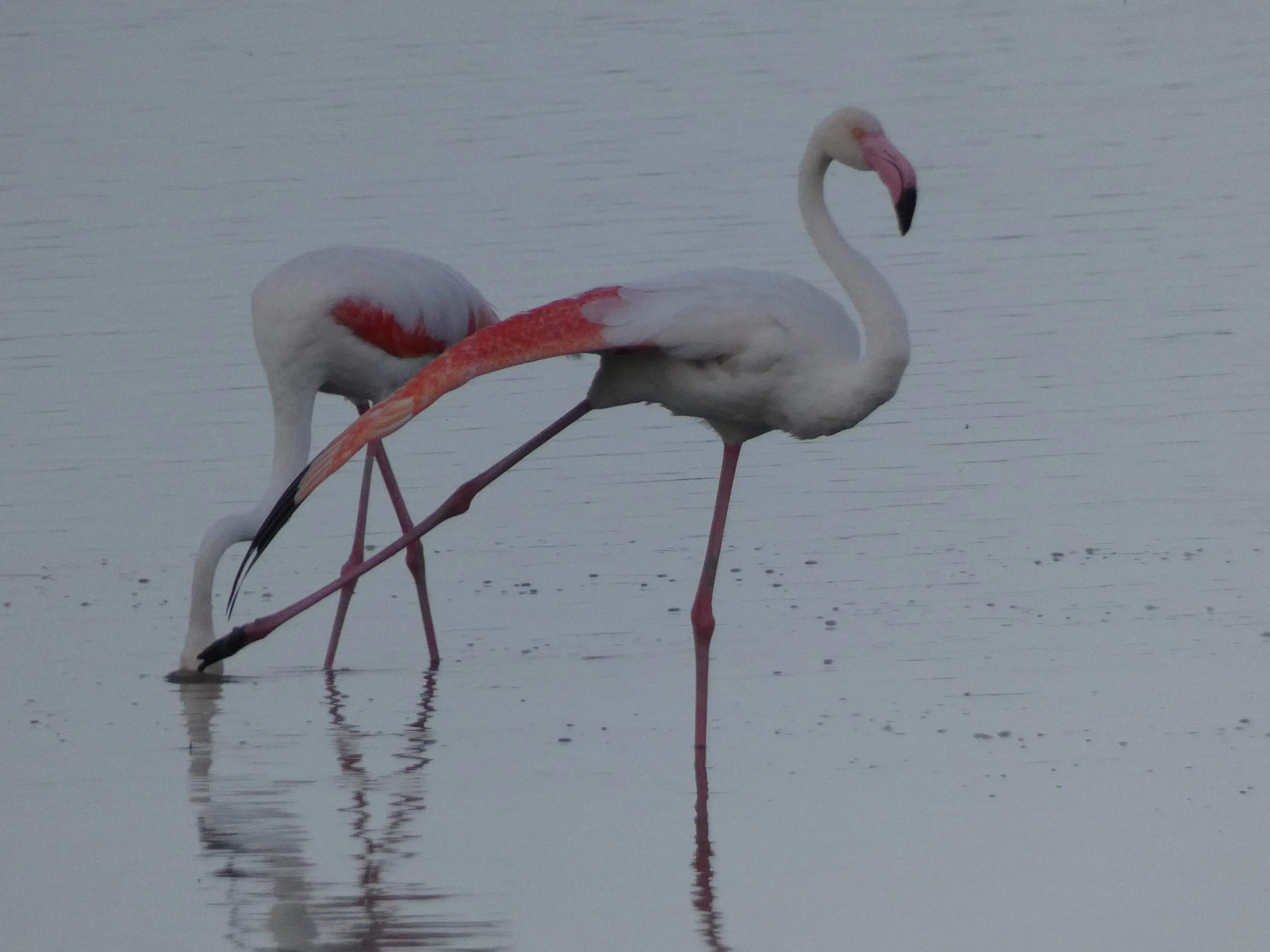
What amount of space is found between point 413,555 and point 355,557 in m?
0.23

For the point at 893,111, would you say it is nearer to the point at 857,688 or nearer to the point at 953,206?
the point at 953,206

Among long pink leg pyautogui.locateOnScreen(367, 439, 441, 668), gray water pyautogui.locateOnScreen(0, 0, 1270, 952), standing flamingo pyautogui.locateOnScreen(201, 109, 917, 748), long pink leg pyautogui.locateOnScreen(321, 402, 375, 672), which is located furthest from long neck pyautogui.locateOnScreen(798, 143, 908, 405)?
long pink leg pyautogui.locateOnScreen(321, 402, 375, 672)

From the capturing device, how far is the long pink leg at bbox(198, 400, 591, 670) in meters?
7.65

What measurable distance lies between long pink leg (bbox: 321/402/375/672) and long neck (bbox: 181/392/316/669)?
0.23 m

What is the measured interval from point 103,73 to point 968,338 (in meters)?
10.0

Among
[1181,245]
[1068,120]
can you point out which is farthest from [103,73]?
[1181,245]

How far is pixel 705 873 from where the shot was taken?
20.6 feet

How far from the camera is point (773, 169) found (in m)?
15.3

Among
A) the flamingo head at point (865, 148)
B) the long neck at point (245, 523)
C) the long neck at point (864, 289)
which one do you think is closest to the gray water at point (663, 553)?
the long neck at point (245, 523)

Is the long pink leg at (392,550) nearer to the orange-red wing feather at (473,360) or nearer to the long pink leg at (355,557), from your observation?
Answer: the long pink leg at (355,557)

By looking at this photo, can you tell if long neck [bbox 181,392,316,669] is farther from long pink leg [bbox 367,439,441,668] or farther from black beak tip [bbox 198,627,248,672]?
black beak tip [bbox 198,627,248,672]

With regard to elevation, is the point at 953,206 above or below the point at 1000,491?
above

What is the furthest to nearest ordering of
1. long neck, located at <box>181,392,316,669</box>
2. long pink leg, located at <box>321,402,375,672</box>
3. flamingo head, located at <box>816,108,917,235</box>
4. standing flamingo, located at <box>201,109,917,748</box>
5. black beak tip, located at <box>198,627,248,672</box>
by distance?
long pink leg, located at <box>321,402,375,672</box> < long neck, located at <box>181,392,316,669</box> < black beak tip, located at <box>198,627,248,672</box> < flamingo head, located at <box>816,108,917,235</box> < standing flamingo, located at <box>201,109,917,748</box>

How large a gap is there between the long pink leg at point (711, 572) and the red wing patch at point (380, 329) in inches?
66.2
